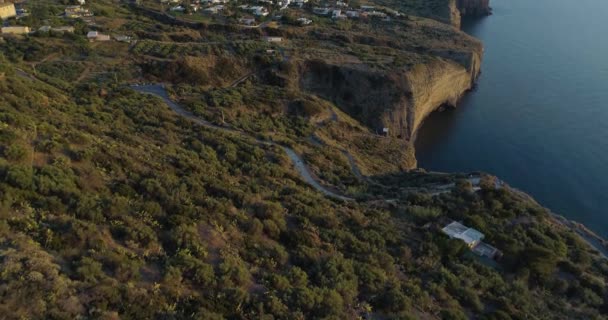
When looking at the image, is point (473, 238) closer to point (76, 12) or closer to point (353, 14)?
point (76, 12)

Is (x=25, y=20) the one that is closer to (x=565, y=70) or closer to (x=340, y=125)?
(x=340, y=125)

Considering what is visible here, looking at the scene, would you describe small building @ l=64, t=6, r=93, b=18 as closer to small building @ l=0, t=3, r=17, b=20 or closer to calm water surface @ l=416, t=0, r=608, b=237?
small building @ l=0, t=3, r=17, b=20

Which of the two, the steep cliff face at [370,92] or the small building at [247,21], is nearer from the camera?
the steep cliff face at [370,92]

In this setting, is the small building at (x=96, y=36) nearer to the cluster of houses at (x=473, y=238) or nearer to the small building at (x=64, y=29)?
the small building at (x=64, y=29)

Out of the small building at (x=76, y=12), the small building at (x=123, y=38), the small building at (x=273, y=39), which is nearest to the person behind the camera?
the small building at (x=123, y=38)

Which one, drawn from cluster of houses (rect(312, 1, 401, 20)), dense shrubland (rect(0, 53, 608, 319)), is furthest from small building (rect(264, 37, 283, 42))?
dense shrubland (rect(0, 53, 608, 319))

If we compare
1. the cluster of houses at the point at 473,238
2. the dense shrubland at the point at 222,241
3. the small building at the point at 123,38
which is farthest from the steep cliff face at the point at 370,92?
the cluster of houses at the point at 473,238

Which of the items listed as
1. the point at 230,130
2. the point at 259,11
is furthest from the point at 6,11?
the point at 230,130
